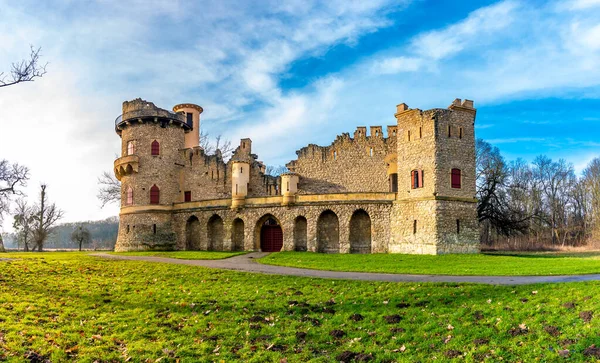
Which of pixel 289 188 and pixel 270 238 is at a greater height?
pixel 289 188

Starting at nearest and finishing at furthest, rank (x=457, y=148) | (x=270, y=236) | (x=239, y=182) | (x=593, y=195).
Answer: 1. (x=457, y=148)
2. (x=270, y=236)
3. (x=239, y=182)
4. (x=593, y=195)

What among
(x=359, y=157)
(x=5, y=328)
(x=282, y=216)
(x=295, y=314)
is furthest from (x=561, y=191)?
(x=5, y=328)

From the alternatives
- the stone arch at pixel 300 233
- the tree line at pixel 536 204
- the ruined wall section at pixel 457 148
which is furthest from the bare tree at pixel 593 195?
the stone arch at pixel 300 233

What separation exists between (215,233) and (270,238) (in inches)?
210

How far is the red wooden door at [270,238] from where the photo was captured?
41.1 metres

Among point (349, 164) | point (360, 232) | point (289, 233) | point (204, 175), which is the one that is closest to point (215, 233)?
point (204, 175)

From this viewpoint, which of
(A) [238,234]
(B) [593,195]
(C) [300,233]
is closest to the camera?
(C) [300,233]

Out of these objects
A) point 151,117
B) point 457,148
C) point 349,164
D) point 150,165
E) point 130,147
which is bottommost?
point 349,164

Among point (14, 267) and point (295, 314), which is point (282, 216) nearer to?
point (14, 267)

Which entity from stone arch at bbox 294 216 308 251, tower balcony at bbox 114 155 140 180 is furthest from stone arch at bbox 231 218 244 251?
tower balcony at bbox 114 155 140 180

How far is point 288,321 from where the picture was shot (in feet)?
45.0

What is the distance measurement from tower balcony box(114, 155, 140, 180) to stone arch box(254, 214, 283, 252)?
13714 mm

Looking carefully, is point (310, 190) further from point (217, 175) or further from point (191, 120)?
point (191, 120)

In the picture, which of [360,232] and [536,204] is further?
[536,204]
